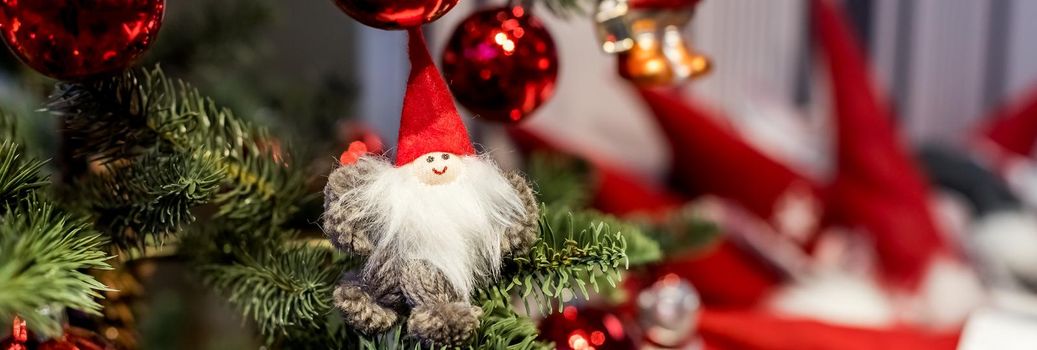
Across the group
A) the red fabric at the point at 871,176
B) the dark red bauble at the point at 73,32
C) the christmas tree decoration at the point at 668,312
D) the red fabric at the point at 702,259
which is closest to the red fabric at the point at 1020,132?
the red fabric at the point at 871,176

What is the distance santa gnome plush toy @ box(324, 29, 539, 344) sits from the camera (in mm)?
293

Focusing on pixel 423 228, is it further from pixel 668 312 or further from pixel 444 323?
pixel 668 312

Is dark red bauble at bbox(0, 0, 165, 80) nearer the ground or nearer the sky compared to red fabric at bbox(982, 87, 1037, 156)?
nearer the sky

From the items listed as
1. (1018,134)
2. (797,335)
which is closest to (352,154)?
(797,335)

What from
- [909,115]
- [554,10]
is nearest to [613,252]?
[554,10]

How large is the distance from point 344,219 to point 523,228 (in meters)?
0.06

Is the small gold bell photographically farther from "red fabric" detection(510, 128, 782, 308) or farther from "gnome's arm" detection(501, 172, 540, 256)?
"red fabric" detection(510, 128, 782, 308)

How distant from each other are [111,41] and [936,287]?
82 centimetres

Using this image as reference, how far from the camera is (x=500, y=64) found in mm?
358

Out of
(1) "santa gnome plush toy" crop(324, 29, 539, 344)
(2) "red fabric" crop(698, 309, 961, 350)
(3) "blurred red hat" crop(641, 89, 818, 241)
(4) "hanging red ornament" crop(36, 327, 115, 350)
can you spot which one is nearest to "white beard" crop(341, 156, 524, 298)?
(1) "santa gnome plush toy" crop(324, 29, 539, 344)

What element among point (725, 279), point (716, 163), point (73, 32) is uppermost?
point (73, 32)

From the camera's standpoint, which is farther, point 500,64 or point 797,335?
point 797,335

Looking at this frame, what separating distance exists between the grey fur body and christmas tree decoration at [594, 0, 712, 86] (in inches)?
4.5

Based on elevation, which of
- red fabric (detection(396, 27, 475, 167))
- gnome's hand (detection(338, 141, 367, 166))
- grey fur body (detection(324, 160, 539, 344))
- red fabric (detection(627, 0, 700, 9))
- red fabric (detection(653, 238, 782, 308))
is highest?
red fabric (detection(627, 0, 700, 9))
